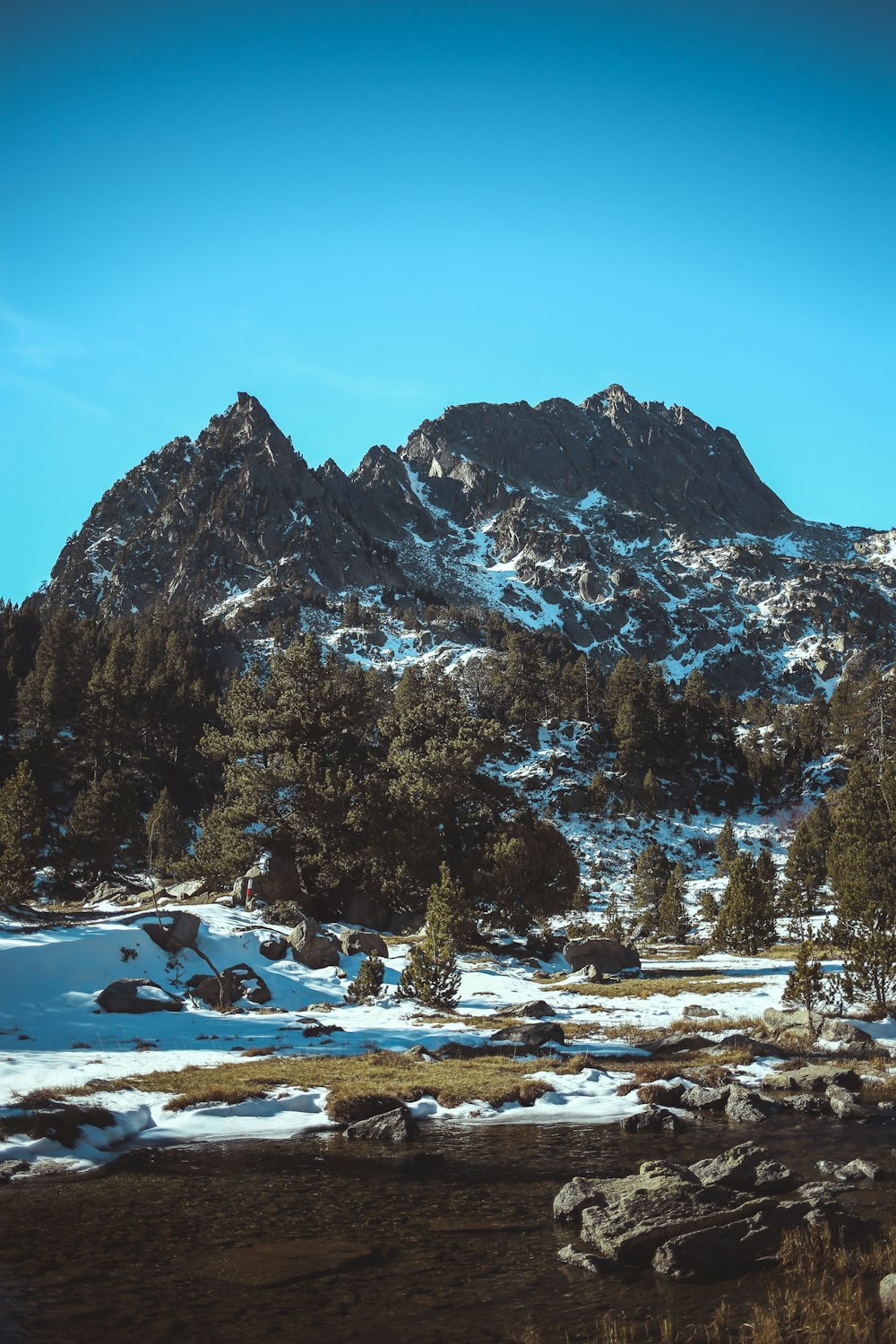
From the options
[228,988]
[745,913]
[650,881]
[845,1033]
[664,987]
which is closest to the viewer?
[845,1033]

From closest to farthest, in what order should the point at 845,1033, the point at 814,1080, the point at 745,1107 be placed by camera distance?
1. the point at 745,1107
2. the point at 814,1080
3. the point at 845,1033

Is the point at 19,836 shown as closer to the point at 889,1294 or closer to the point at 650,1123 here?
the point at 650,1123

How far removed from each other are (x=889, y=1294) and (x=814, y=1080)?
453 inches

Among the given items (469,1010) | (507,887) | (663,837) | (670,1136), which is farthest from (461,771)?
(663,837)

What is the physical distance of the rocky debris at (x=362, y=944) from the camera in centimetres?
3347

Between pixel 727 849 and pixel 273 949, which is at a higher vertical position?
pixel 273 949

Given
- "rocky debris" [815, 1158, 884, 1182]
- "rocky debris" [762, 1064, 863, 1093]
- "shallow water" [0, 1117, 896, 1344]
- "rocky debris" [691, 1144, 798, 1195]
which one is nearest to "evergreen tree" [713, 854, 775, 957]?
"rocky debris" [762, 1064, 863, 1093]

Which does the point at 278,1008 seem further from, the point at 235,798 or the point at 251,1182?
the point at 235,798

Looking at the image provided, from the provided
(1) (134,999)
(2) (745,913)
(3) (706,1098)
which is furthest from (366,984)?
(2) (745,913)

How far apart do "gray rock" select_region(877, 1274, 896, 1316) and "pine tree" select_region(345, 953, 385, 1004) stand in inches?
835

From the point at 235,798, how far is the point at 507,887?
54.0 ft

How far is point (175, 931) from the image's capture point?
28.2 metres

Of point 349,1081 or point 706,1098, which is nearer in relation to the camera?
point 706,1098

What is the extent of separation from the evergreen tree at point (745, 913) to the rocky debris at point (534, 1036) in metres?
28.0
